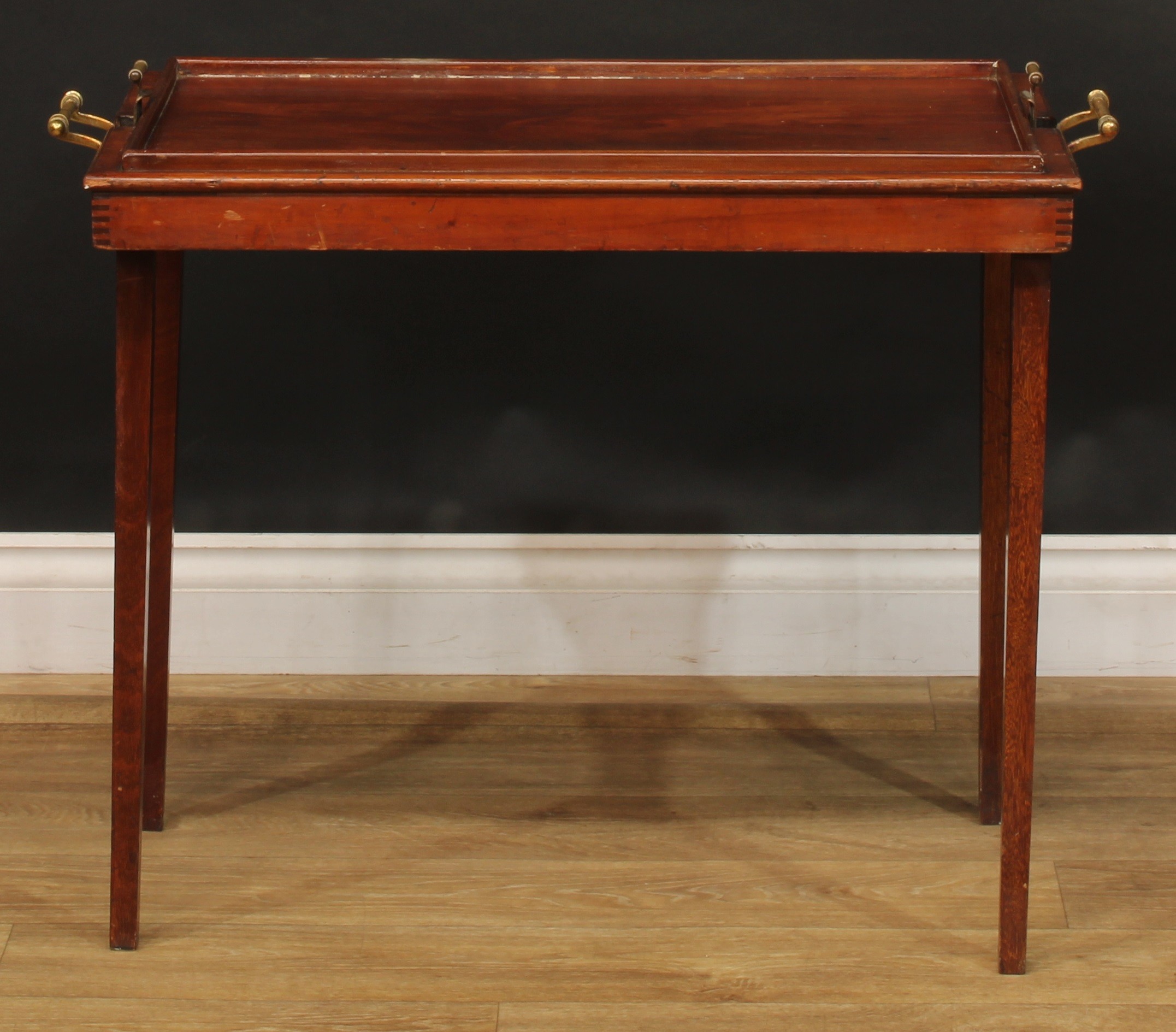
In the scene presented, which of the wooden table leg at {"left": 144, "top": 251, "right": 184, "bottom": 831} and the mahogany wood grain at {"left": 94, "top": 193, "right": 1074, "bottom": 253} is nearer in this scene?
the mahogany wood grain at {"left": 94, "top": 193, "right": 1074, "bottom": 253}

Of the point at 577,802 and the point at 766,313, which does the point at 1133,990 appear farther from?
the point at 766,313

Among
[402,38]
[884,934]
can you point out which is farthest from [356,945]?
[402,38]

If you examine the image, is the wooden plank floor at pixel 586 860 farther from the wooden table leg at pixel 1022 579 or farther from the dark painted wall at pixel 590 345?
the dark painted wall at pixel 590 345

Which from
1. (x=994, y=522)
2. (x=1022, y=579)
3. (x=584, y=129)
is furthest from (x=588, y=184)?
(x=994, y=522)

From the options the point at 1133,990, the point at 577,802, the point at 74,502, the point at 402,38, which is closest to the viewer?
the point at 1133,990

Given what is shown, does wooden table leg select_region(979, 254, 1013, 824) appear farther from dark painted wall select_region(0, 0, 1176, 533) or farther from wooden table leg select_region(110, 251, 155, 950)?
wooden table leg select_region(110, 251, 155, 950)

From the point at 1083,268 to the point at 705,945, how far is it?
3.93 feet

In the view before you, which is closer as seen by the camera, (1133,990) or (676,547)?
(1133,990)

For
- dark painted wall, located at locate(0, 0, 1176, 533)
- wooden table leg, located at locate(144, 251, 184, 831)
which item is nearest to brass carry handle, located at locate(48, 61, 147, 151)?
wooden table leg, located at locate(144, 251, 184, 831)

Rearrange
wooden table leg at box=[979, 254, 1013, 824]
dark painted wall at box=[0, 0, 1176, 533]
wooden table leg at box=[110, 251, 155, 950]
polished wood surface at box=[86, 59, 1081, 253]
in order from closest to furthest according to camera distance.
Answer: polished wood surface at box=[86, 59, 1081, 253]
wooden table leg at box=[110, 251, 155, 950]
wooden table leg at box=[979, 254, 1013, 824]
dark painted wall at box=[0, 0, 1176, 533]

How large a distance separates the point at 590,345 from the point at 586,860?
0.81 meters

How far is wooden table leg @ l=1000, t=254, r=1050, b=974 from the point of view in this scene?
1.46 meters

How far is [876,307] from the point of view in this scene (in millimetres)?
2273

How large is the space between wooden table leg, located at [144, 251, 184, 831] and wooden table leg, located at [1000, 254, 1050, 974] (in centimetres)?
92
